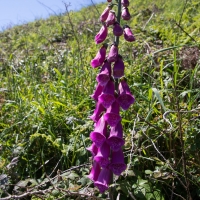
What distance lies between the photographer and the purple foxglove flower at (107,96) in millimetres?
1674

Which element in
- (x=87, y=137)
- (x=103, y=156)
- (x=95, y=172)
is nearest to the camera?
(x=103, y=156)

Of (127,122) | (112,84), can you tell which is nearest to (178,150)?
(127,122)

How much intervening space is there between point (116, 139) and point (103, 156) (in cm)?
13

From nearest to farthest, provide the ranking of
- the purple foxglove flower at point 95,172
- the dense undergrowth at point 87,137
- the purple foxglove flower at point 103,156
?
1. the purple foxglove flower at point 103,156
2. the purple foxglove flower at point 95,172
3. the dense undergrowth at point 87,137

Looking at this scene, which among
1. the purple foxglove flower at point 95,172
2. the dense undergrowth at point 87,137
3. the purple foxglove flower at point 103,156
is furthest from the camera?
the dense undergrowth at point 87,137

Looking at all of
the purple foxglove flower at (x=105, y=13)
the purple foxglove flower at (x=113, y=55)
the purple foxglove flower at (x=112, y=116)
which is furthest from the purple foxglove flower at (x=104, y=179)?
the purple foxglove flower at (x=105, y=13)

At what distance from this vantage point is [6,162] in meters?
2.53

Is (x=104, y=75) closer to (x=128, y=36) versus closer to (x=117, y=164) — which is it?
(x=128, y=36)

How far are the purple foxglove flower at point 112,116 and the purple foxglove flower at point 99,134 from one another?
0.06 meters

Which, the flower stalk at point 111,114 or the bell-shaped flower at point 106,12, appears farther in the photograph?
the bell-shaped flower at point 106,12

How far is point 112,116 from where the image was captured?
5.54 ft

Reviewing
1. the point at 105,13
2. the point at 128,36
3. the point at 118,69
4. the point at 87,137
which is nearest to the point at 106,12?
the point at 105,13

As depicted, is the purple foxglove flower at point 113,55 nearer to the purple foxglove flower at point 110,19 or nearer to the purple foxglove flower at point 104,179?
the purple foxglove flower at point 110,19

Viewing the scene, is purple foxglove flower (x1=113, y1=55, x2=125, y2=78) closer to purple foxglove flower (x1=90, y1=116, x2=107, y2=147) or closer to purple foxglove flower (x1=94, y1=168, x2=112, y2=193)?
purple foxglove flower (x1=90, y1=116, x2=107, y2=147)
